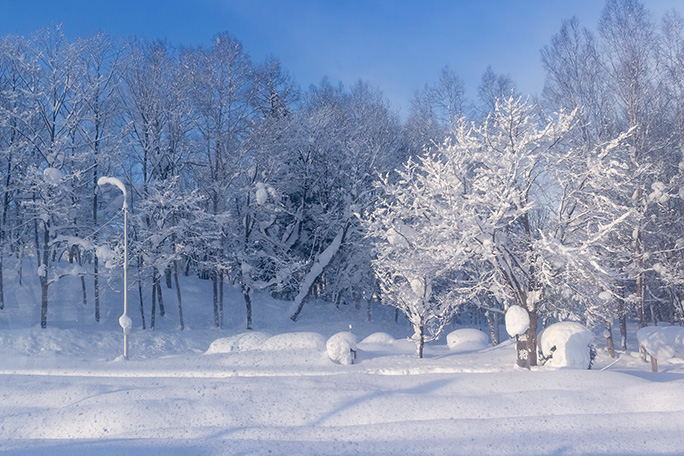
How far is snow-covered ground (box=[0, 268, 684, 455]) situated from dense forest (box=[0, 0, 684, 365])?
3.29 meters

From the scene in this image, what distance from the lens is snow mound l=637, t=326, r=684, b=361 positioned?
1695cm

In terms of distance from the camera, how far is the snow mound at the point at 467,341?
2033cm

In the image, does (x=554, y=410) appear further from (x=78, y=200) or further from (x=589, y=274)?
(x=78, y=200)

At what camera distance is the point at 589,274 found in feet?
42.5

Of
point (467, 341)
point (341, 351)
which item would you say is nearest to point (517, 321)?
point (341, 351)

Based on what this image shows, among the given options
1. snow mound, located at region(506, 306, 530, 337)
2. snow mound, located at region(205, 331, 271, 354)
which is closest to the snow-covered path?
snow mound, located at region(506, 306, 530, 337)

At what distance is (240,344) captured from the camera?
1759 cm

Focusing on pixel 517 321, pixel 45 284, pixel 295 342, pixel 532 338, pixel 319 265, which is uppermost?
pixel 319 265

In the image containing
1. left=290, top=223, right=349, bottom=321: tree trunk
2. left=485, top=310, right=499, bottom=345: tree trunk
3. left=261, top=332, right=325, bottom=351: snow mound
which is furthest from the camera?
left=290, top=223, right=349, bottom=321: tree trunk

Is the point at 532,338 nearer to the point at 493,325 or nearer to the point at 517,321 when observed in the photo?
the point at 517,321

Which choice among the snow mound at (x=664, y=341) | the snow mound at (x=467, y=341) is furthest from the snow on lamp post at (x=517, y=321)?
the snow mound at (x=467, y=341)

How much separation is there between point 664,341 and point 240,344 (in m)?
14.7

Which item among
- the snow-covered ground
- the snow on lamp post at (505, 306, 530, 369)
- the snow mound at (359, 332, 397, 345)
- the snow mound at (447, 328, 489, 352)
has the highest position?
the snow on lamp post at (505, 306, 530, 369)

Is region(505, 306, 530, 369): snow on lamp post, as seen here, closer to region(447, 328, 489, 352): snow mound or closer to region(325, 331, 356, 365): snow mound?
region(325, 331, 356, 365): snow mound
